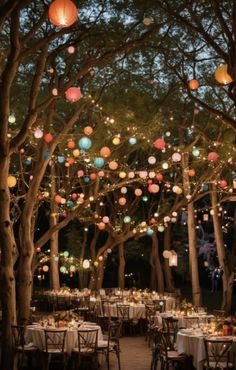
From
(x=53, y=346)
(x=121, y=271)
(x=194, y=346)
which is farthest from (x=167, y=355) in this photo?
(x=121, y=271)

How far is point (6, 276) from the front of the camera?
34.1 feet

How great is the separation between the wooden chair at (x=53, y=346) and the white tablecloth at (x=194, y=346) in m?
1.94

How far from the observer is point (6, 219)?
10.3 metres

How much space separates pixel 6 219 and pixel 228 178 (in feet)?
36.6

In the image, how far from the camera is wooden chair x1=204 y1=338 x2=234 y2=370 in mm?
9099

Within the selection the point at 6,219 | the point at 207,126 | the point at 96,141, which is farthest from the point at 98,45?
the point at 207,126

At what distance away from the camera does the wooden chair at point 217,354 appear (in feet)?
29.9

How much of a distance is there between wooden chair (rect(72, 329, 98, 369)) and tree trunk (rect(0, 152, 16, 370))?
114cm

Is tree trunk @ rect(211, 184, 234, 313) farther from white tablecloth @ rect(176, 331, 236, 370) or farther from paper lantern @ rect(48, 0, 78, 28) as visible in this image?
paper lantern @ rect(48, 0, 78, 28)

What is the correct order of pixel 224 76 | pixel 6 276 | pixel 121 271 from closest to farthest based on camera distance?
pixel 224 76 → pixel 6 276 → pixel 121 271

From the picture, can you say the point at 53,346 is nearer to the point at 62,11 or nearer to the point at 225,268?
the point at 62,11

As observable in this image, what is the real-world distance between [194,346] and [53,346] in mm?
2392

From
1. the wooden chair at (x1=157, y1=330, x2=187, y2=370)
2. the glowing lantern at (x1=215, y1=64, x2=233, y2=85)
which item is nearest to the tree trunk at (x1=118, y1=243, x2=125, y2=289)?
the wooden chair at (x1=157, y1=330, x2=187, y2=370)

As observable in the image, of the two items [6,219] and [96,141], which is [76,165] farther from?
[6,219]
